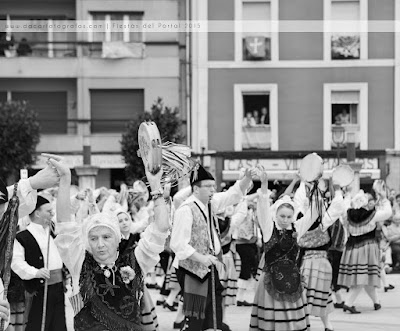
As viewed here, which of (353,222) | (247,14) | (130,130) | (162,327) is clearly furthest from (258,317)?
(247,14)

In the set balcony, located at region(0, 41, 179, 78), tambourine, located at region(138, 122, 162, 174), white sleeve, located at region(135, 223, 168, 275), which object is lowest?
white sleeve, located at region(135, 223, 168, 275)

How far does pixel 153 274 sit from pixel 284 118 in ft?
39.6

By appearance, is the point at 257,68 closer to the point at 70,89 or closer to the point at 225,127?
the point at 225,127

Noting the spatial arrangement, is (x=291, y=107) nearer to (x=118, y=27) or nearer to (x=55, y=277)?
(x=118, y=27)

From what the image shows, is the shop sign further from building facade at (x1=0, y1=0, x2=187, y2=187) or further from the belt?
the belt

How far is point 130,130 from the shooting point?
83.9 ft

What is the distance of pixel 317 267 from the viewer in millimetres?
10094

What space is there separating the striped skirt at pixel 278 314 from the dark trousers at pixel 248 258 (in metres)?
5.45

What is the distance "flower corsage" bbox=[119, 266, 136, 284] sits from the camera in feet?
17.5

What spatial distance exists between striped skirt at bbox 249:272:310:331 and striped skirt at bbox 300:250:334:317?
59.1 inches

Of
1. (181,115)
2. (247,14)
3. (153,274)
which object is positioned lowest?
(153,274)

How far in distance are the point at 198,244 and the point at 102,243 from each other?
2.86 meters

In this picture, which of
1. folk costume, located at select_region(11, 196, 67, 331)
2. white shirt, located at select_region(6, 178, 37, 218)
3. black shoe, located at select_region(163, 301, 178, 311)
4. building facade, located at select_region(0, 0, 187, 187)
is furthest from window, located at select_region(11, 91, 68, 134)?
white shirt, located at select_region(6, 178, 37, 218)

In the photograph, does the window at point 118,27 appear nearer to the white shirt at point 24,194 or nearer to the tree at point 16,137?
the tree at point 16,137
